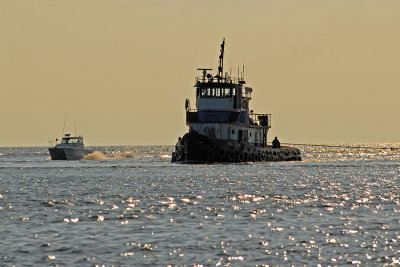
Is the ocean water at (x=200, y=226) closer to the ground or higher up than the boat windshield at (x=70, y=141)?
closer to the ground

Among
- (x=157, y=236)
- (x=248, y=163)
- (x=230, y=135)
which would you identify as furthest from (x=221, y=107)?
(x=157, y=236)

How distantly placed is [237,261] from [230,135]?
6327 cm

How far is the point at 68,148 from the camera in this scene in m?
108

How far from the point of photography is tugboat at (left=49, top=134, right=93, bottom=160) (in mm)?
108875

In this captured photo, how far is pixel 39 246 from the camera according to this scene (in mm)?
24688

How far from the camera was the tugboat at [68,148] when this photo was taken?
357 feet

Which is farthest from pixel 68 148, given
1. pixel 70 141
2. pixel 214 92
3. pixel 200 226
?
pixel 200 226

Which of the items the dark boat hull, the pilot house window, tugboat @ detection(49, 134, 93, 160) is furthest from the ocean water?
tugboat @ detection(49, 134, 93, 160)

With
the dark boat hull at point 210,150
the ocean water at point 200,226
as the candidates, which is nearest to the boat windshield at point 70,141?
the dark boat hull at point 210,150

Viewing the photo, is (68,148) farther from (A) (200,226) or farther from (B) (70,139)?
(A) (200,226)

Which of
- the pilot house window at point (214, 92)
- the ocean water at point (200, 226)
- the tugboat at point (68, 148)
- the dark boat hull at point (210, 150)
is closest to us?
the ocean water at point (200, 226)

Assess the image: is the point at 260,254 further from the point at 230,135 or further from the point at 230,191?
the point at 230,135

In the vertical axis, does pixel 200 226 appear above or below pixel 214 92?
below

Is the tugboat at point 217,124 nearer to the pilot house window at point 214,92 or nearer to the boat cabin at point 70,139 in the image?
the pilot house window at point 214,92
